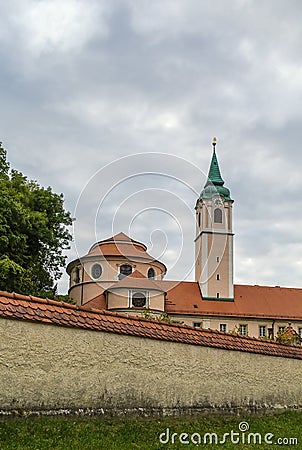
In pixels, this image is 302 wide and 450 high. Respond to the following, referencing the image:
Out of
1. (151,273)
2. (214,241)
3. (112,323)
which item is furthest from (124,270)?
(112,323)

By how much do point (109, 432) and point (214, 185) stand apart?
48917mm

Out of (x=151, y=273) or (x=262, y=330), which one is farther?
(x=262, y=330)

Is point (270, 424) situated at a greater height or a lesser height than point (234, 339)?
lesser

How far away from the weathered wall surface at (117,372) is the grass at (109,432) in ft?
0.91

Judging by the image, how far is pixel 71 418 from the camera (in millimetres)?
8727

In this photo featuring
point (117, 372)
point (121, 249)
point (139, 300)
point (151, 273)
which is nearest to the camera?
point (117, 372)

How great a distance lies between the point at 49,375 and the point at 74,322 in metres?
0.91

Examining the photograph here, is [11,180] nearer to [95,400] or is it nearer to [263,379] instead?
[263,379]

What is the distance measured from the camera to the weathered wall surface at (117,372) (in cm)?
817

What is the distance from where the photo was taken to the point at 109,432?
28.5 ft

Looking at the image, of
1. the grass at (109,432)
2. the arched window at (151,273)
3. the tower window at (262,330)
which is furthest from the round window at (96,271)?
the grass at (109,432)

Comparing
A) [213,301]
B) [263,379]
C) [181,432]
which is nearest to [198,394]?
[181,432]

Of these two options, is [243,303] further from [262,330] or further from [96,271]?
[96,271]

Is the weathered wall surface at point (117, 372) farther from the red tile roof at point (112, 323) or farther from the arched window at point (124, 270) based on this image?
the arched window at point (124, 270)
